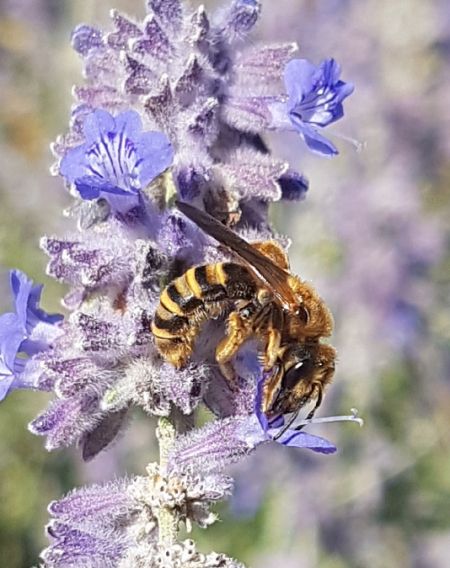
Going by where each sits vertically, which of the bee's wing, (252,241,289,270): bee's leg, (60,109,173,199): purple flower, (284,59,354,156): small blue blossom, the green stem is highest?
(284,59,354,156): small blue blossom

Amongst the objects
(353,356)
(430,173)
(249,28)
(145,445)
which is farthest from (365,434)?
(249,28)

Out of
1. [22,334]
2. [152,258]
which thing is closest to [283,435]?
[152,258]

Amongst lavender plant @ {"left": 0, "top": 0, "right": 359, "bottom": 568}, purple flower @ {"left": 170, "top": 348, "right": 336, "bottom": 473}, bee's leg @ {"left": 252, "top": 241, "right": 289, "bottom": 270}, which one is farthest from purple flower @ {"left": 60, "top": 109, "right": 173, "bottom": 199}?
purple flower @ {"left": 170, "top": 348, "right": 336, "bottom": 473}

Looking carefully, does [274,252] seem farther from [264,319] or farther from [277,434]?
[277,434]

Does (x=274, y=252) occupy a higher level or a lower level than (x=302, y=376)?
higher

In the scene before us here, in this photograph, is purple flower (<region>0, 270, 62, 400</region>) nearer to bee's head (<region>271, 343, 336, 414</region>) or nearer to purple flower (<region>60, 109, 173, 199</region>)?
purple flower (<region>60, 109, 173, 199</region>)
